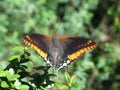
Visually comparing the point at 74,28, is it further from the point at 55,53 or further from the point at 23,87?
the point at 23,87

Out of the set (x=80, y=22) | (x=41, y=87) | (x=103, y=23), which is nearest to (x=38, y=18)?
(x=80, y=22)

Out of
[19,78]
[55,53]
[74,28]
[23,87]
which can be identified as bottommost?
[23,87]

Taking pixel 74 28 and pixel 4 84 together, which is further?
pixel 74 28

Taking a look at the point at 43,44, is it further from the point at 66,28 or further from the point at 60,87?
the point at 66,28

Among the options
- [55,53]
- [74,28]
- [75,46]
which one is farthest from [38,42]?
[74,28]

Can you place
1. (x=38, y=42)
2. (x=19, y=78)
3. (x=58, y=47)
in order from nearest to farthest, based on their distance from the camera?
(x=19, y=78) < (x=38, y=42) < (x=58, y=47)

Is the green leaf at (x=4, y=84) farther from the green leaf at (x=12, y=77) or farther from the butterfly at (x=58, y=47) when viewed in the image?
the butterfly at (x=58, y=47)

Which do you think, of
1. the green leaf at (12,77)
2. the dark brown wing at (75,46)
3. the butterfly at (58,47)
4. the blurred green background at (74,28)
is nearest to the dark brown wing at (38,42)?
the butterfly at (58,47)
